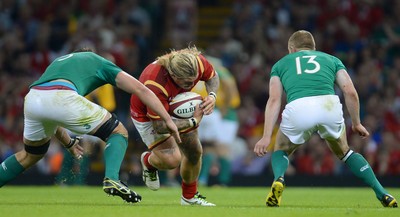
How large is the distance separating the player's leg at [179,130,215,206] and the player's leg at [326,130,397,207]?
4.39 feet

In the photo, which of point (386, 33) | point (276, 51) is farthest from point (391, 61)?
point (276, 51)

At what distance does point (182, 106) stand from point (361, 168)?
6.09ft

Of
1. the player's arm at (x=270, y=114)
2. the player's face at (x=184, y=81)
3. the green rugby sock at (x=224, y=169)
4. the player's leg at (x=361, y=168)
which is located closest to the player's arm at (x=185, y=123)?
the player's face at (x=184, y=81)

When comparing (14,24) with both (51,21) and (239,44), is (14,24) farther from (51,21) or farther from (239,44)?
(239,44)

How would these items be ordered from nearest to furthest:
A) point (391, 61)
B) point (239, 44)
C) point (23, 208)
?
point (23, 208) → point (391, 61) → point (239, 44)

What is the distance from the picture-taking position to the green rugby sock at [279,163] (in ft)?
29.8

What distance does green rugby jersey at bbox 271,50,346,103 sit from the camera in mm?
9203

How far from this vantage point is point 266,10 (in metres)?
20.3

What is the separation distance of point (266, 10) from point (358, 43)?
2329mm

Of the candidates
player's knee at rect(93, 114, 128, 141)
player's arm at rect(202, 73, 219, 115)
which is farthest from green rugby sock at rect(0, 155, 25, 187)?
player's arm at rect(202, 73, 219, 115)

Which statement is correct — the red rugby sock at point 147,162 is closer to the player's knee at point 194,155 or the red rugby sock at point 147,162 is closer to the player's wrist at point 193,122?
the player's knee at point 194,155

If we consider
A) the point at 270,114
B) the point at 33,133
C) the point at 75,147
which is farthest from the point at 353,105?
the point at 33,133

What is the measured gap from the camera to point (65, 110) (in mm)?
8695

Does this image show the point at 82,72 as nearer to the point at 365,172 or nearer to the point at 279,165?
the point at 279,165
